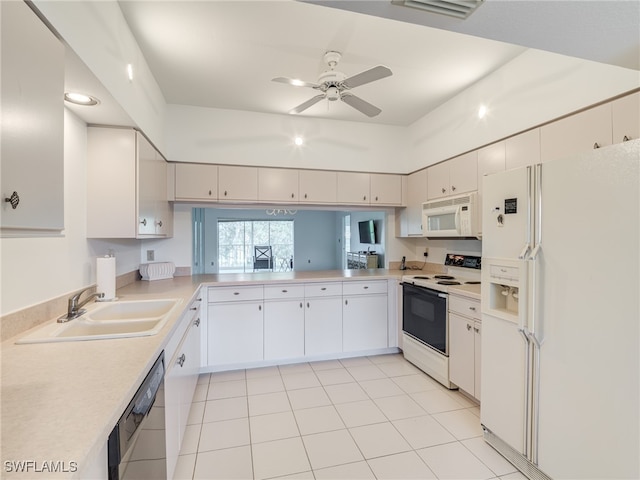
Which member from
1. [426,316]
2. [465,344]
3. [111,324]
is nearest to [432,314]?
[426,316]

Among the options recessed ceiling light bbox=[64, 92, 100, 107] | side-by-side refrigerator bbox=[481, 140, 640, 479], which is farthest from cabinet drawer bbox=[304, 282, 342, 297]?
recessed ceiling light bbox=[64, 92, 100, 107]

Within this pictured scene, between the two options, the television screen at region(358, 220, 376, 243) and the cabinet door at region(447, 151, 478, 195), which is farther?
the television screen at region(358, 220, 376, 243)

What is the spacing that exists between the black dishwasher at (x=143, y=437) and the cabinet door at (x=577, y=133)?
2530mm

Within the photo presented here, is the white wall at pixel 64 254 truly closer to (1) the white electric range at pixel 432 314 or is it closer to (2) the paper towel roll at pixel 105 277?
(2) the paper towel roll at pixel 105 277

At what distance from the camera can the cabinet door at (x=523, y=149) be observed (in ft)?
7.35

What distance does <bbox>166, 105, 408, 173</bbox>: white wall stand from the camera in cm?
330

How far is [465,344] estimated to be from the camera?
2502 mm

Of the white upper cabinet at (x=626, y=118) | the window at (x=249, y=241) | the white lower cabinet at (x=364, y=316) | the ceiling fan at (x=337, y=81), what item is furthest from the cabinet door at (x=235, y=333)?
the window at (x=249, y=241)

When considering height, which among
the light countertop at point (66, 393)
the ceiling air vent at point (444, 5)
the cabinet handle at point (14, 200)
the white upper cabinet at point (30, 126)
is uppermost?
the ceiling air vent at point (444, 5)

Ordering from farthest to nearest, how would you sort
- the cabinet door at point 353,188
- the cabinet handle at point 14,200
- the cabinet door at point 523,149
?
1. the cabinet door at point 353,188
2. the cabinet door at point 523,149
3. the cabinet handle at point 14,200

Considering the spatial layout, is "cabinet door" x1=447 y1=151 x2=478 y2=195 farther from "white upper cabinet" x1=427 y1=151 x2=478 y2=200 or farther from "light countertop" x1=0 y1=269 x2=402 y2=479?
"light countertop" x1=0 y1=269 x2=402 y2=479

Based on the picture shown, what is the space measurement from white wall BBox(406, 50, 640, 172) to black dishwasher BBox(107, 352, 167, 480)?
2835 mm

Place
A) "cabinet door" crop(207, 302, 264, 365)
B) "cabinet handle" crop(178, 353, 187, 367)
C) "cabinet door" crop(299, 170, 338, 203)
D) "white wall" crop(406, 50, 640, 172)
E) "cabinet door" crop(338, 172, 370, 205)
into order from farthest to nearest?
"cabinet door" crop(338, 172, 370, 205) < "cabinet door" crop(299, 170, 338, 203) < "cabinet door" crop(207, 302, 264, 365) < "white wall" crop(406, 50, 640, 172) < "cabinet handle" crop(178, 353, 187, 367)

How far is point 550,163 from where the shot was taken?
1.62 meters
